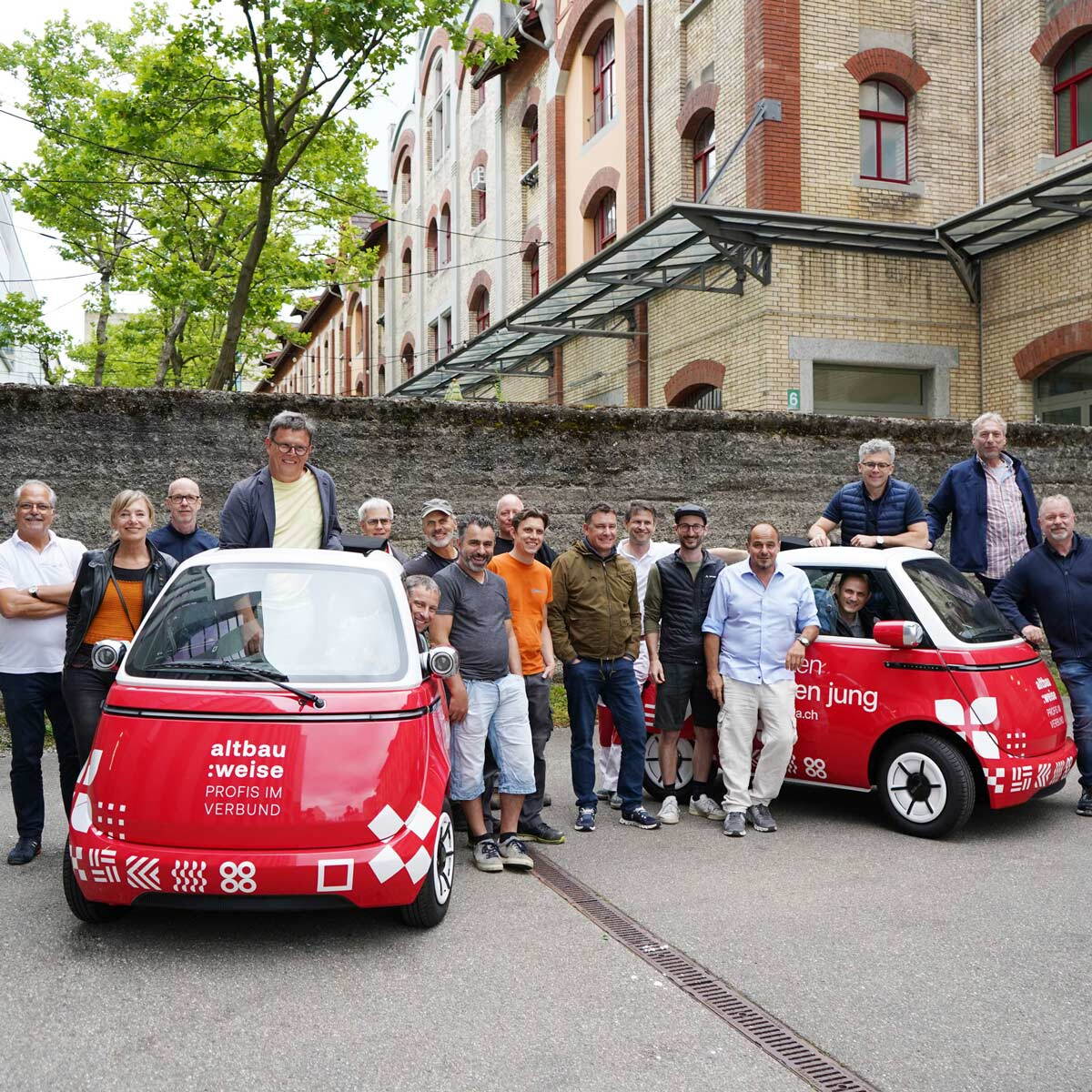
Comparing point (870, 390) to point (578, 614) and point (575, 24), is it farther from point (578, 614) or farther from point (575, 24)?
point (578, 614)

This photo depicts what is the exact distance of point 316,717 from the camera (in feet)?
16.0

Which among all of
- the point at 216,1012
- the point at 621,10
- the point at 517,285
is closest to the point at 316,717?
the point at 216,1012

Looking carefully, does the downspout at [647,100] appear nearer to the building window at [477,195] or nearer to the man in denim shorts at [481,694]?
the building window at [477,195]

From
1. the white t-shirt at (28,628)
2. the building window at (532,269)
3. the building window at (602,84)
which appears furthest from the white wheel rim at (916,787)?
the building window at (532,269)

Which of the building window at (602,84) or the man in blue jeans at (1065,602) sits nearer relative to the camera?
the man in blue jeans at (1065,602)

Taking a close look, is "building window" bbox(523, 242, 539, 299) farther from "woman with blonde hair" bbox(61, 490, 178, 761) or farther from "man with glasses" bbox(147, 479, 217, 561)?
"woman with blonde hair" bbox(61, 490, 178, 761)

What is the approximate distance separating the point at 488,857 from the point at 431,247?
31.0m

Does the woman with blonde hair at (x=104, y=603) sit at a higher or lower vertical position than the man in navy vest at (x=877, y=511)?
lower

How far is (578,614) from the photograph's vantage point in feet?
22.9

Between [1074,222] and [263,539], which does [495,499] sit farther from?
[1074,222]

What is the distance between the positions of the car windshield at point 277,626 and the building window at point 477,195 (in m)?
25.1

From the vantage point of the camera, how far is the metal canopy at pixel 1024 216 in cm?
1345

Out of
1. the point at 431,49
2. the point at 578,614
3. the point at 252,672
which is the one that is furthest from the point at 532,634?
the point at 431,49

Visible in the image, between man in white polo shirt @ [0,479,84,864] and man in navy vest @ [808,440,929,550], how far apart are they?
4804 millimetres
